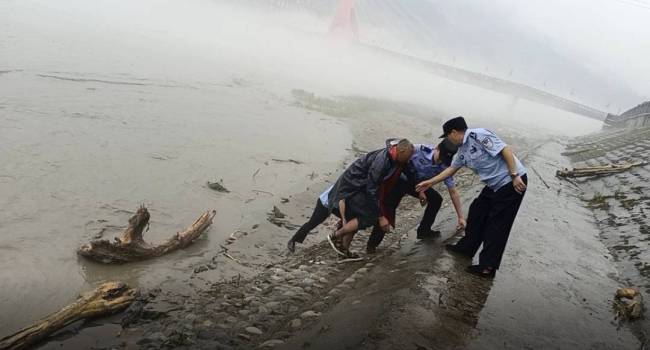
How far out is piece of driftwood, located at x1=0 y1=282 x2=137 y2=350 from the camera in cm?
415

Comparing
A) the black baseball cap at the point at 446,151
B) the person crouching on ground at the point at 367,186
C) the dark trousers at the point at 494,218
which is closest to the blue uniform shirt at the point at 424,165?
the black baseball cap at the point at 446,151

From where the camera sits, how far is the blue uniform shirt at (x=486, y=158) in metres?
5.58

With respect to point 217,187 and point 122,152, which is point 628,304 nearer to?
point 217,187

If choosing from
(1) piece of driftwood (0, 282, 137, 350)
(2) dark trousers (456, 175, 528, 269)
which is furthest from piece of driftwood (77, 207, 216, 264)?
(2) dark trousers (456, 175, 528, 269)

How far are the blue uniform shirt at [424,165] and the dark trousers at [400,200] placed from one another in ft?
0.66

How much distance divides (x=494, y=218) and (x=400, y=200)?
164 cm

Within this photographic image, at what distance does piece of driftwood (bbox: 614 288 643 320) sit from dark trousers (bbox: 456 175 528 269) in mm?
1380

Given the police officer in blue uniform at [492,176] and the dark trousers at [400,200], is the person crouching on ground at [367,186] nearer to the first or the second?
the dark trousers at [400,200]

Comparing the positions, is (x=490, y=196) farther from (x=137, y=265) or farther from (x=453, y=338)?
(x=137, y=265)

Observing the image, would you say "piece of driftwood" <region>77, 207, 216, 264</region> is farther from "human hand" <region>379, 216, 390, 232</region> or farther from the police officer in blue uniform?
the police officer in blue uniform

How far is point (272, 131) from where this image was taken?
1616 cm

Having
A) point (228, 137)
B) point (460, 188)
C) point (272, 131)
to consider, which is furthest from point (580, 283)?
point (272, 131)

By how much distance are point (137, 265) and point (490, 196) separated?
4.16 meters

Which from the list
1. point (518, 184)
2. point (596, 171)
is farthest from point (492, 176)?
point (596, 171)
